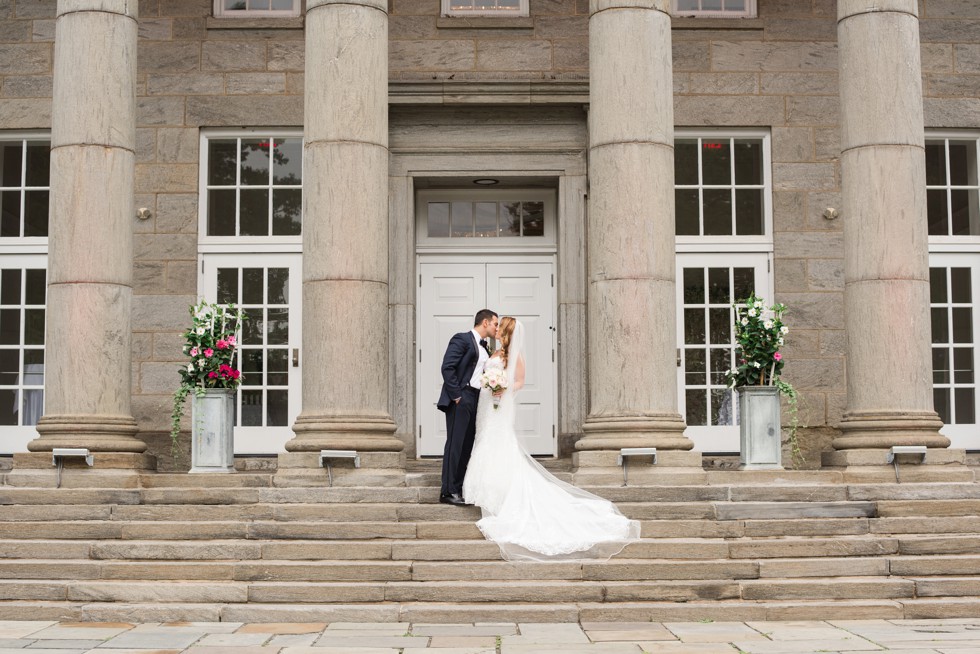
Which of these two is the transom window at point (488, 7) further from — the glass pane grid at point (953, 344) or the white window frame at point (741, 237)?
the glass pane grid at point (953, 344)

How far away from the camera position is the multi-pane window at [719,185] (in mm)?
15125

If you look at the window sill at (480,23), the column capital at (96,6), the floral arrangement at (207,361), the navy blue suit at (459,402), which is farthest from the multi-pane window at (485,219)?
the column capital at (96,6)

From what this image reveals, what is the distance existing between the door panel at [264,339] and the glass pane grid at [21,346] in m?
2.19

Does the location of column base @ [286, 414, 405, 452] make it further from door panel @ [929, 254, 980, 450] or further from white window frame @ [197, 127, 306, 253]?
door panel @ [929, 254, 980, 450]

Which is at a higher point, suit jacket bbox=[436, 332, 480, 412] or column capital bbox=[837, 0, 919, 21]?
column capital bbox=[837, 0, 919, 21]

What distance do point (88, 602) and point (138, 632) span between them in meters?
1.03

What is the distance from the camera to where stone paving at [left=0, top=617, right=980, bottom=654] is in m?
7.64

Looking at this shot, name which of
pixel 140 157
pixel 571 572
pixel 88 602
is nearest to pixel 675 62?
pixel 140 157

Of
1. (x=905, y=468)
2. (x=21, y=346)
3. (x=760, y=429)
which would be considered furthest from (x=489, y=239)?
(x=905, y=468)

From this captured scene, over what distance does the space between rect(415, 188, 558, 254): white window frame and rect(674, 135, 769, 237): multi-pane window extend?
1575 mm

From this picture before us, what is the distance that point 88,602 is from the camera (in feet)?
30.6

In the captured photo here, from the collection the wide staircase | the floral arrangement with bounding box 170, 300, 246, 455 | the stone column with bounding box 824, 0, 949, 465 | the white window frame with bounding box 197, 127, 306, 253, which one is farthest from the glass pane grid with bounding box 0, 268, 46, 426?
the stone column with bounding box 824, 0, 949, 465

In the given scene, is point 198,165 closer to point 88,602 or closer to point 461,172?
point 461,172

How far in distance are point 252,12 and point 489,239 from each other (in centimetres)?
405
